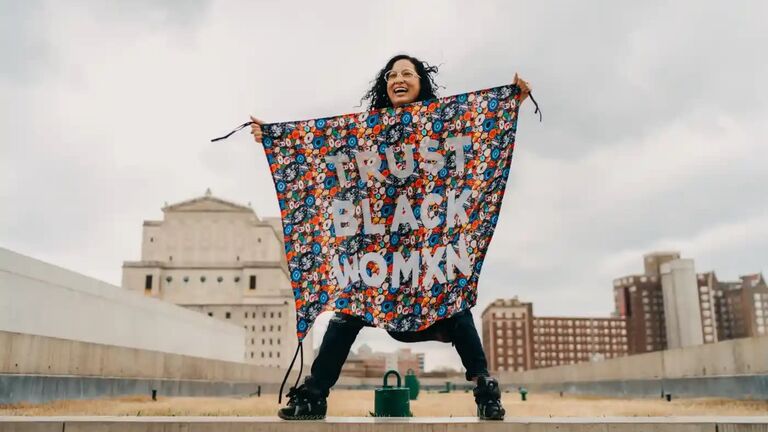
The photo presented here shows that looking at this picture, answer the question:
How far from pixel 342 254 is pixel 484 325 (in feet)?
475

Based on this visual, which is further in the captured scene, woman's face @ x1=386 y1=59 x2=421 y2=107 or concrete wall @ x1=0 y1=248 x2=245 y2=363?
concrete wall @ x1=0 y1=248 x2=245 y2=363

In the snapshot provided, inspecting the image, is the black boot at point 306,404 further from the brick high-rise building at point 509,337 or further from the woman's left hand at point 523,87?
the brick high-rise building at point 509,337

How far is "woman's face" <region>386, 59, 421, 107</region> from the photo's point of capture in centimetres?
601

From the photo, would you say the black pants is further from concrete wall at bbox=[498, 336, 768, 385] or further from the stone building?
the stone building

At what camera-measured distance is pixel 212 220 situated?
110 meters

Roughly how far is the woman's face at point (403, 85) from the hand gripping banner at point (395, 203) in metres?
0.25

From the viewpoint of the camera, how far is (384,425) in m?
4.23

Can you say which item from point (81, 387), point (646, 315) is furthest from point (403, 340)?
point (646, 315)

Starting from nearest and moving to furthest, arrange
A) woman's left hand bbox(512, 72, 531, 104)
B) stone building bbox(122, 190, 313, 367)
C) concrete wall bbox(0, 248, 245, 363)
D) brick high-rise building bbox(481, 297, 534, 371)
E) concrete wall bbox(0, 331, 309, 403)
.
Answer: woman's left hand bbox(512, 72, 531, 104)
concrete wall bbox(0, 331, 309, 403)
concrete wall bbox(0, 248, 245, 363)
stone building bbox(122, 190, 313, 367)
brick high-rise building bbox(481, 297, 534, 371)

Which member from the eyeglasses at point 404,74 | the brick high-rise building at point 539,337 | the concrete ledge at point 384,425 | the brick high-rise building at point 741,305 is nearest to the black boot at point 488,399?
the concrete ledge at point 384,425

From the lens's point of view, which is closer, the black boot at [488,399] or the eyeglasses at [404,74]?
the black boot at [488,399]

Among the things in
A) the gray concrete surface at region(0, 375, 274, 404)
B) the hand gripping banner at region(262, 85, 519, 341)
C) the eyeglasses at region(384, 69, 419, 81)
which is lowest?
the gray concrete surface at region(0, 375, 274, 404)

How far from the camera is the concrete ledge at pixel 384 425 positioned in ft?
13.6

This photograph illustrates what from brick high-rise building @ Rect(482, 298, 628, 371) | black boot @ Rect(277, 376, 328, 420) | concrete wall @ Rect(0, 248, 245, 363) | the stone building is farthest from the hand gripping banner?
brick high-rise building @ Rect(482, 298, 628, 371)
